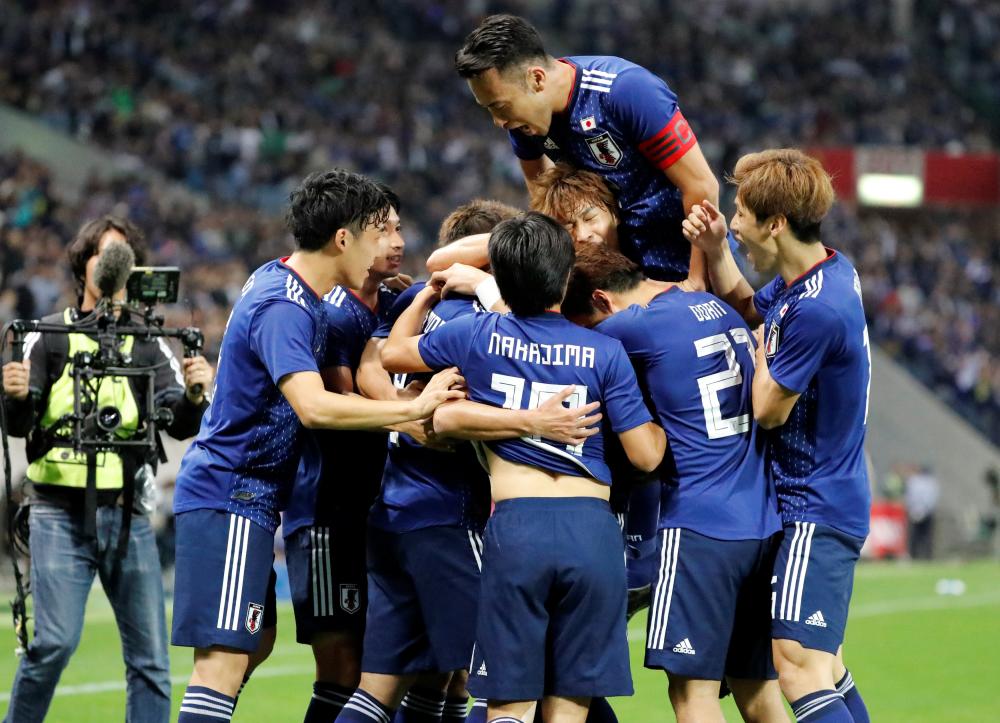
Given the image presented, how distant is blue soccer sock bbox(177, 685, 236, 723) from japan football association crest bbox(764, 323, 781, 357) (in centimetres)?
244

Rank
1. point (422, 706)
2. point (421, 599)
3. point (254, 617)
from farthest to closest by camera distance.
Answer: point (422, 706)
point (421, 599)
point (254, 617)

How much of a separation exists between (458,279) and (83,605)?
236cm

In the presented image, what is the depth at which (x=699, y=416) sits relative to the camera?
521 centimetres

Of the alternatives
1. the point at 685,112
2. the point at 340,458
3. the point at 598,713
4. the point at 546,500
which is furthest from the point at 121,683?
the point at 685,112

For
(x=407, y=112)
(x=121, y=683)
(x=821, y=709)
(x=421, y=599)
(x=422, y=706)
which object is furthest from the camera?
(x=407, y=112)

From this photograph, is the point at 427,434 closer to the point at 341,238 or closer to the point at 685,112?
the point at 341,238

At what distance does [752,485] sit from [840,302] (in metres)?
0.76

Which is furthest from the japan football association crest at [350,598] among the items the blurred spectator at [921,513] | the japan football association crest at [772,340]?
the blurred spectator at [921,513]

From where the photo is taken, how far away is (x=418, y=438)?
5230 millimetres

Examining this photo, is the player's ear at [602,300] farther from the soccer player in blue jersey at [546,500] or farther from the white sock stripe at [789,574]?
the white sock stripe at [789,574]

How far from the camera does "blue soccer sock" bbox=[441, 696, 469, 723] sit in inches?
251

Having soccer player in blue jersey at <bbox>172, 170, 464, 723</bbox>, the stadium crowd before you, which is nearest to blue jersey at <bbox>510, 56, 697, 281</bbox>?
soccer player in blue jersey at <bbox>172, 170, 464, 723</bbox>

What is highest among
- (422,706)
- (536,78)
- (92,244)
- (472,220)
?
(536,78)

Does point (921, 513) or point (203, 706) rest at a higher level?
point (203, 706)
